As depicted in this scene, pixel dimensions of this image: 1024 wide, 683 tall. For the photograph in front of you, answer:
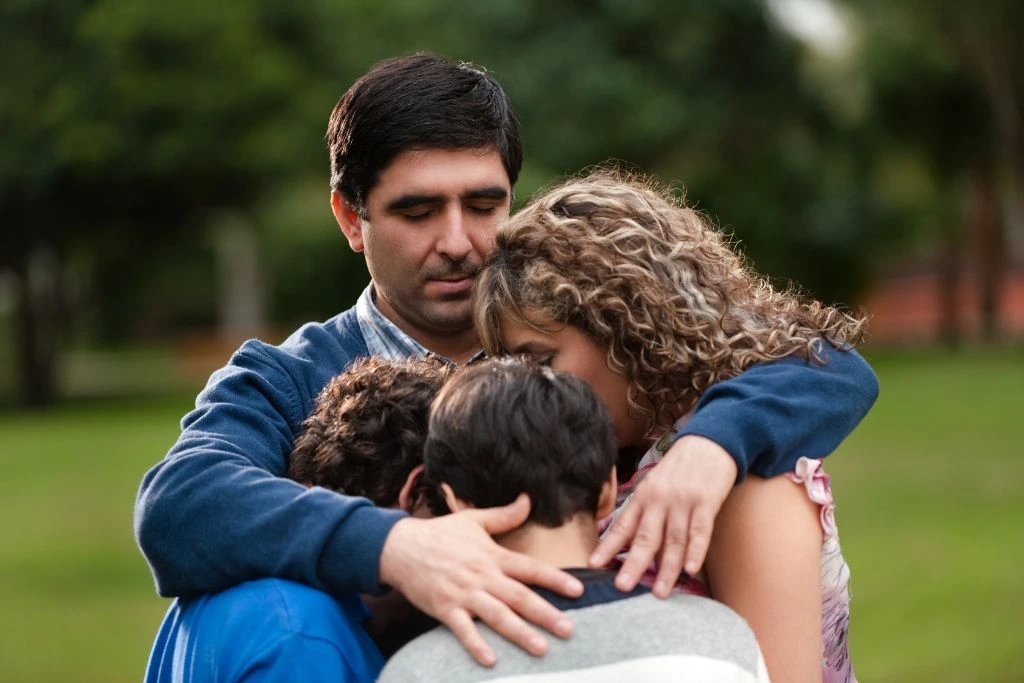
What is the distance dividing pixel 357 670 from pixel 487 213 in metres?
1.28

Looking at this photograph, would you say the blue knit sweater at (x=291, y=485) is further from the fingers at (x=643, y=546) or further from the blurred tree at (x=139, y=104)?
the blurred tree at (x=139, y=104)

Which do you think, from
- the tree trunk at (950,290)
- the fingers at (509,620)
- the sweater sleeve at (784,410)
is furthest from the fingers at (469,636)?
the tree trunk at (950,290)

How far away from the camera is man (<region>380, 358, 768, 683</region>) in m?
2.20

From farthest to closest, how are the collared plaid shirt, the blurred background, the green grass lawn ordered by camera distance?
the blurred background, the green grass lawn, the collared plaid shirt

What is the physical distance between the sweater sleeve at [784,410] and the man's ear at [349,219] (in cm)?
122

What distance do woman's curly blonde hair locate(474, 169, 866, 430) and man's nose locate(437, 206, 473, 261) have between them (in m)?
0.33

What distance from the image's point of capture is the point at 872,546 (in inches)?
435

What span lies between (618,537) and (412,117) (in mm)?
1328

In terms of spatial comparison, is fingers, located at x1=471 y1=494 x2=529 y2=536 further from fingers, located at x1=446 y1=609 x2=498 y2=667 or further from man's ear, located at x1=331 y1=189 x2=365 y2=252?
man's ear, located at x1=331 y1=189 x2=365 y2=252

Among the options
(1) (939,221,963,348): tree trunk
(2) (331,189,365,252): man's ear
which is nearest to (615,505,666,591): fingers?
(2) (331,189,365,252): man's ear

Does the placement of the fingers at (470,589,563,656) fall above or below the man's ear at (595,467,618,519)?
below

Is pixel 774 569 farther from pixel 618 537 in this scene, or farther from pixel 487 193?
pixel 487 193

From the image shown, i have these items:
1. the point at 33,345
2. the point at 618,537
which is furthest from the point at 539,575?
the point at 33,345

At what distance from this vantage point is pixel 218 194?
26.9 meters
